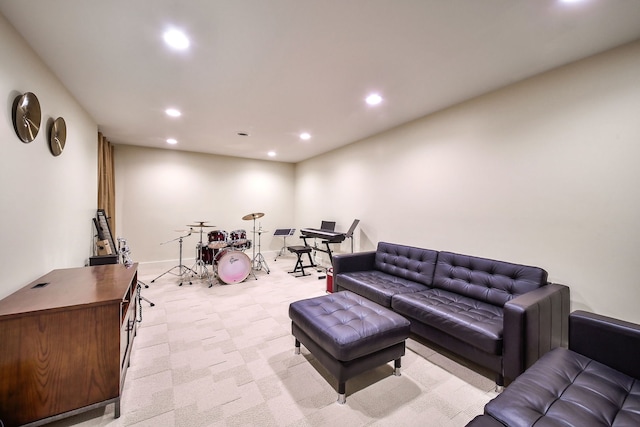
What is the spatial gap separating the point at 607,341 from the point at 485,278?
3.41 feet

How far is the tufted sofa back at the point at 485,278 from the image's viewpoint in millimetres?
2289

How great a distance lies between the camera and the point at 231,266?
4312 mm

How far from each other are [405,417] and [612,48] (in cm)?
320

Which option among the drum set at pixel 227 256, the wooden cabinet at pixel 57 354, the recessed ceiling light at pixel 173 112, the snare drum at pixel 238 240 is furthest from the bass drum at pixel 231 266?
the wooden cabinet at pixel 57 354

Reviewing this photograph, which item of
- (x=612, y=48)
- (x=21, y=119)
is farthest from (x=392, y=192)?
(x=21, y=119)

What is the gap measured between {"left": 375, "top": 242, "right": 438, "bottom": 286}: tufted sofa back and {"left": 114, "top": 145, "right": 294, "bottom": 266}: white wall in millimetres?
3746

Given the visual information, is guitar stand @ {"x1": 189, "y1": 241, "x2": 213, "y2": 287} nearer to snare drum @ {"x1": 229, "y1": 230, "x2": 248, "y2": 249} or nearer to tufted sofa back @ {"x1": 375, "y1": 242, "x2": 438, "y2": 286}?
snare drum @ {"x1": 229, "y1": 230, "x2": 248, "y2": 249}

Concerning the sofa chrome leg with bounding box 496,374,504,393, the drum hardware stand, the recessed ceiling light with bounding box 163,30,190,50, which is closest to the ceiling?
the recessed ceiling light with bounding box 163,30,190,50

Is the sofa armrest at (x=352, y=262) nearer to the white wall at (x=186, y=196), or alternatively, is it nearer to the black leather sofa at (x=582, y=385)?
the black leather sofa at (x=582, y=385)

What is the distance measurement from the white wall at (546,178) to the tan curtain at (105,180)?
464 cm

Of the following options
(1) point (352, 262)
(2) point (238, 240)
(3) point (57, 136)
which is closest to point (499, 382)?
(1) point (352, 262)

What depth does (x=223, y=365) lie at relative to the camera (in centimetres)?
221

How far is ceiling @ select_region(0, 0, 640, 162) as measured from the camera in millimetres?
1639

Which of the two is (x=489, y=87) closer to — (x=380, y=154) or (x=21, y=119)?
(x=380, y=154)
